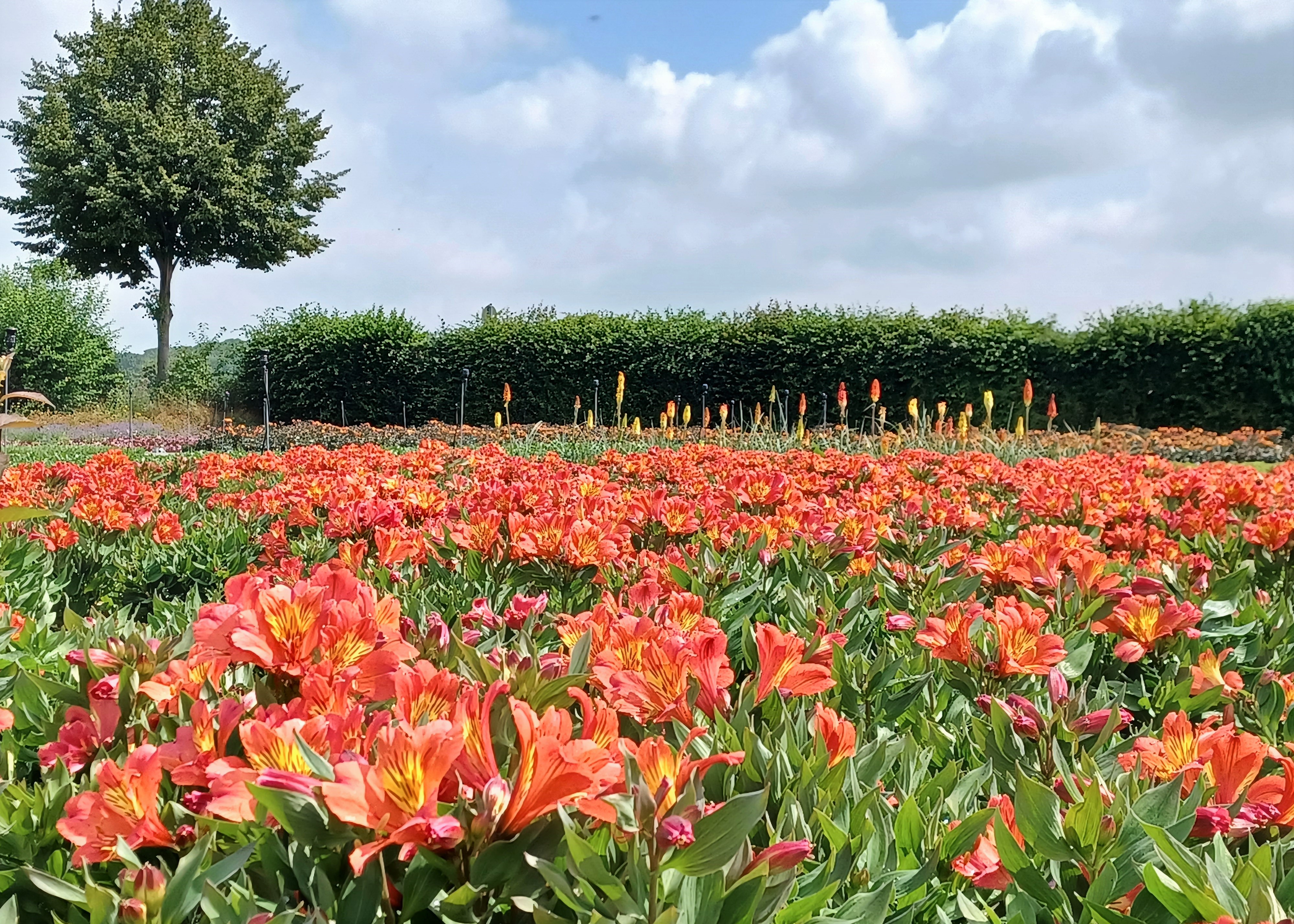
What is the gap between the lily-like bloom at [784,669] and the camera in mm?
1222

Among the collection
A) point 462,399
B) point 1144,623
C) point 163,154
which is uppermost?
point 163,154

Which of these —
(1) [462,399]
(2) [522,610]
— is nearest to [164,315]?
(1) [462,399]

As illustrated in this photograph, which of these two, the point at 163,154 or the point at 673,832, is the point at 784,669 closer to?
the point at 673,832

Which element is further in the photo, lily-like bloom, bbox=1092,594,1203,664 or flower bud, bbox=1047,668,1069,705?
lily-like bloom, bbox=1092,594,1203,664

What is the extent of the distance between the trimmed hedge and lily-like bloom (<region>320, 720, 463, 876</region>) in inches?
691

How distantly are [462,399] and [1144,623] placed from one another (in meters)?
16.1

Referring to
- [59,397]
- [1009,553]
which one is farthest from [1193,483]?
[59,397]

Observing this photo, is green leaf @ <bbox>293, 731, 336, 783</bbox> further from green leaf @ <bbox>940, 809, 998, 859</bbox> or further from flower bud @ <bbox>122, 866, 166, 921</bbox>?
green leaf @ <bbox>940, 809, 998, 859</bbox>

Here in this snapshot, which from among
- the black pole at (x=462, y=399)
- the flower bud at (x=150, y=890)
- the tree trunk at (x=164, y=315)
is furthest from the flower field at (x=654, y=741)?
the tree trunk at (x=164, y=315)

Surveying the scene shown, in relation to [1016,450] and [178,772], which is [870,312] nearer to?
[1016,450]

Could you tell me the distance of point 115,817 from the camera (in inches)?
36.2

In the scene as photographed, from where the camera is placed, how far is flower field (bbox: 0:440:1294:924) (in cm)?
79

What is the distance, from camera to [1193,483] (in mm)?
3887

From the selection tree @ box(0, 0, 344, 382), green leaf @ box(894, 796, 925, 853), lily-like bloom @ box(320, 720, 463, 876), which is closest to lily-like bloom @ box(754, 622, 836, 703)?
green leaf @ box(894, 796, 925, 853)
